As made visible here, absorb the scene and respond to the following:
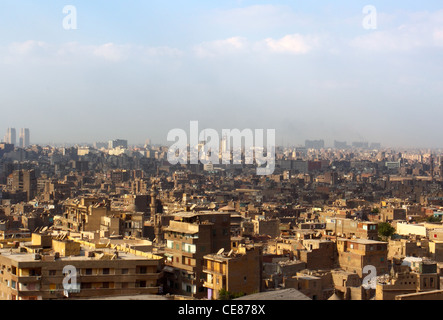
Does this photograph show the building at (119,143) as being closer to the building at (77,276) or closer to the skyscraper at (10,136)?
the skyscraper at (10,136)

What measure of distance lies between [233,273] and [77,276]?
2989mm

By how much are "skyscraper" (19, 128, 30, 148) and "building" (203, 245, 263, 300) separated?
8564 cm

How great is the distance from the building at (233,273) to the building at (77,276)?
1.06 metres

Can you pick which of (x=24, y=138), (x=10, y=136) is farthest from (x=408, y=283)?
(x=10, y=136)

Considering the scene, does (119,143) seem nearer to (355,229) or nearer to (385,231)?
(385,231)

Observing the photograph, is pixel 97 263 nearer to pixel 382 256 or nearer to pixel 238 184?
pixel 382 256

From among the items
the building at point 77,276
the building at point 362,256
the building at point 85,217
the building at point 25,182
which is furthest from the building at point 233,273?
the building at point 25,182

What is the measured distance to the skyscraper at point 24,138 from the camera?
9575 centimetres

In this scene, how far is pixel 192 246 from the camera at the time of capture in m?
14.9

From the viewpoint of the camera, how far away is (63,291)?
12.7m

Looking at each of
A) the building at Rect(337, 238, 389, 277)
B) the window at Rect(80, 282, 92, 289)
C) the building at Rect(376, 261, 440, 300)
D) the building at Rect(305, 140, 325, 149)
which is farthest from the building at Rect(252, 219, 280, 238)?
the building at Rect(305, 140, 325, 149)
